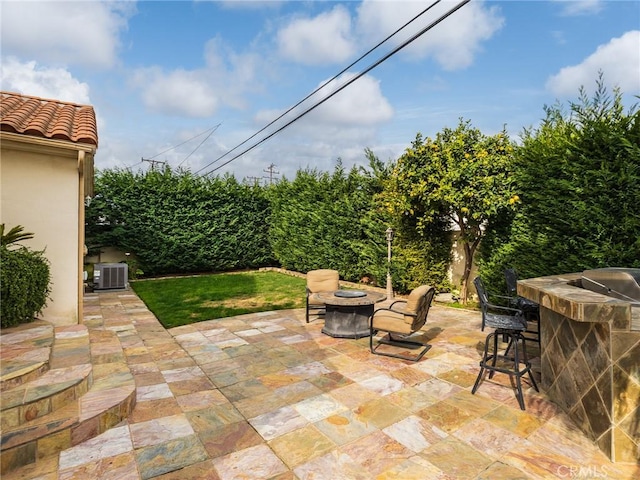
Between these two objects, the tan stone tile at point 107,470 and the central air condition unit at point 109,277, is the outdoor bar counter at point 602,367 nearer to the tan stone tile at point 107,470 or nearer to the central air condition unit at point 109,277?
the tan stone tile at point 107,470

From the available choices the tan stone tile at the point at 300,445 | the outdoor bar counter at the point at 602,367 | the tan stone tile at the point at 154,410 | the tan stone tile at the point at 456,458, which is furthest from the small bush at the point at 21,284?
the outdoor bar counter at the point at 602,367

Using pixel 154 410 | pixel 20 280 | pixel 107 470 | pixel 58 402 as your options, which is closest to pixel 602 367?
pixel 107 470

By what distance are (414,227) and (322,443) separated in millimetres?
7039

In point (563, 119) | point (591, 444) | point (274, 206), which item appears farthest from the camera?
point (274, 206)

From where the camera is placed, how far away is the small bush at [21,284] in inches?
170

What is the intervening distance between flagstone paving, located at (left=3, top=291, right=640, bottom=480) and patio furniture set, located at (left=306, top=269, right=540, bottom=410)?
313mm

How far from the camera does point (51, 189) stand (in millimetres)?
5352

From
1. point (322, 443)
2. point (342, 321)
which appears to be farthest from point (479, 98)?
point (322, 443)

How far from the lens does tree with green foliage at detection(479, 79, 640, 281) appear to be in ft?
15.6

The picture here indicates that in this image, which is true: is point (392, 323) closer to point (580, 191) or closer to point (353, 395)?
point (353, 395)

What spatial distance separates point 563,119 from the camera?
6609 millimetres

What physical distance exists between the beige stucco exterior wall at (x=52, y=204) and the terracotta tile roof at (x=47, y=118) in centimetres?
14

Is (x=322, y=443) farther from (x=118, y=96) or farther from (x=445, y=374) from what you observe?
(x=118, y=96)

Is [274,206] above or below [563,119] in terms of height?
below
